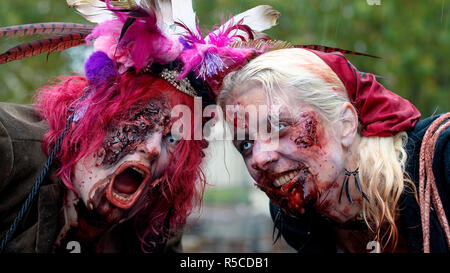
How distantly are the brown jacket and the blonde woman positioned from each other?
3.41ft

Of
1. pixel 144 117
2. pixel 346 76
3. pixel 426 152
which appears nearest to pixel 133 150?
pixel 144 117

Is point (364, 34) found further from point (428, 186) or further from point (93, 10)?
point (93, 10)

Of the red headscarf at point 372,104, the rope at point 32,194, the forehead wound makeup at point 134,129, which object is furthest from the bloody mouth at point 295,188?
the rope at point 32,194

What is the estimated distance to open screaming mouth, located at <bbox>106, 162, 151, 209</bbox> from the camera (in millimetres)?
2162

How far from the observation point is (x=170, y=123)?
89.4 inches

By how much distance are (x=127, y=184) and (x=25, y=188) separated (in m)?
0.52

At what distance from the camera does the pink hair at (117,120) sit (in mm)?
2219

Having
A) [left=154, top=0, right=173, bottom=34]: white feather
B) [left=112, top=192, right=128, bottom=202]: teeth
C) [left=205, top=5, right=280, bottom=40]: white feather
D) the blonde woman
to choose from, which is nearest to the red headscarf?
the blonde woman

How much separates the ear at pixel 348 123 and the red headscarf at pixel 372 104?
0.09 m

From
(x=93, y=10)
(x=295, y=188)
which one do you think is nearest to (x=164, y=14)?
(x=93, y=10)

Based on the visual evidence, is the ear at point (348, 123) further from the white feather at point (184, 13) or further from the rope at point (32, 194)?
the rope at point (32, 194)

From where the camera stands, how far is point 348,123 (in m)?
2.22

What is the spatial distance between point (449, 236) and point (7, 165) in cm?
218
